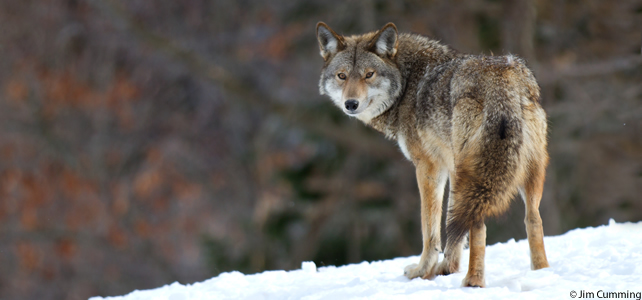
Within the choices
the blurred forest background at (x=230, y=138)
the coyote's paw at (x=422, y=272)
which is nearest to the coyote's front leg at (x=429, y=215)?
the coyote's paw at (x=422, y=272)

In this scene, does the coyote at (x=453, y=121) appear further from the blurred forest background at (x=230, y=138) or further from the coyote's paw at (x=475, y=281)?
the blurred forest background at (x=230, y=138)

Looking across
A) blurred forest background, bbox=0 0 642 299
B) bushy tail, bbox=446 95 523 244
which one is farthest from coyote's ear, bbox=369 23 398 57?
blurred forest background, bbox=0 0 642 299

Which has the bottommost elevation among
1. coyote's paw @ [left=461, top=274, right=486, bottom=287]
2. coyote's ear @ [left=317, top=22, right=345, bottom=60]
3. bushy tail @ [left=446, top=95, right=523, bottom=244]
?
coyote's paw @ [left=461, top=274, right=486, bottom=287]

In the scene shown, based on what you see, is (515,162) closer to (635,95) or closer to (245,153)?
(635,95)

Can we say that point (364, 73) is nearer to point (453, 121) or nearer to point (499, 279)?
point (453, 121)

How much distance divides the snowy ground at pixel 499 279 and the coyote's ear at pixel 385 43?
A: 1713mm

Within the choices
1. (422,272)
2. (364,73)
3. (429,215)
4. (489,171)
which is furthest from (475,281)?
(364,73)

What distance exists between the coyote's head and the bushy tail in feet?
4.31

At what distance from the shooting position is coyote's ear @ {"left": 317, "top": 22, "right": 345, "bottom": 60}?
586cm

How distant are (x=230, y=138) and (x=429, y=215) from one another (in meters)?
11.3

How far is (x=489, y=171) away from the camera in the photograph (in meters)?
4.09

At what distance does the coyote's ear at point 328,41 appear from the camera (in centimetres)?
586

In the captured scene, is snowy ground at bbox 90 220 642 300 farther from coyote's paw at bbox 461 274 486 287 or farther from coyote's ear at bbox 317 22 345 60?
coyote's ear at bbox 317 22 345 60

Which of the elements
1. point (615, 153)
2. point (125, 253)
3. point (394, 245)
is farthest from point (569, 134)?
point (125, 253)
